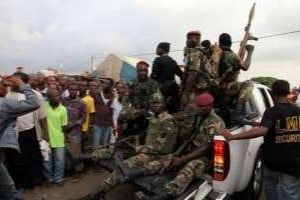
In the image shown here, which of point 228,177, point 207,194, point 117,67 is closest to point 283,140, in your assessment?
point 228,177

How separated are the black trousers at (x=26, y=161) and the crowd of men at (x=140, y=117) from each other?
2 centimetres

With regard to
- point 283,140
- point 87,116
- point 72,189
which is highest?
point 283,140

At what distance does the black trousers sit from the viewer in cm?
820

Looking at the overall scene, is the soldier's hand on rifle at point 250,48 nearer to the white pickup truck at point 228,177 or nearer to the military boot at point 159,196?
the white pickup truck at point 228,177

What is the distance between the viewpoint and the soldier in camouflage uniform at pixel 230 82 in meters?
7.09

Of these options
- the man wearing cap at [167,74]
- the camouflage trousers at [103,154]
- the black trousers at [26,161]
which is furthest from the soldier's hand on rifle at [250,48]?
the black trousers at [26,161]

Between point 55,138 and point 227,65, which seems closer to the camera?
point 227,65

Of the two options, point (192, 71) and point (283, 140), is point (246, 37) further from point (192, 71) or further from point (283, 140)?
point (283, 140)

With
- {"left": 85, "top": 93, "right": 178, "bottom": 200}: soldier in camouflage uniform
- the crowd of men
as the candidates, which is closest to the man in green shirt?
the crowd of men

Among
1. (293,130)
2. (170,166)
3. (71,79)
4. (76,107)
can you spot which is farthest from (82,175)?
(293,130)

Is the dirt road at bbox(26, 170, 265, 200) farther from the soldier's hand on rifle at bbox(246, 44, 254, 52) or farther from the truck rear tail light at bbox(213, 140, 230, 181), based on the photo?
the truck rear tail light at bbox(213, 140, 230, 181)

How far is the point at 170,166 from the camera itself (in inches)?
226

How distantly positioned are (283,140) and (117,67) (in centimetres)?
1637

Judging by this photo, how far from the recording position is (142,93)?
24.0 ft
